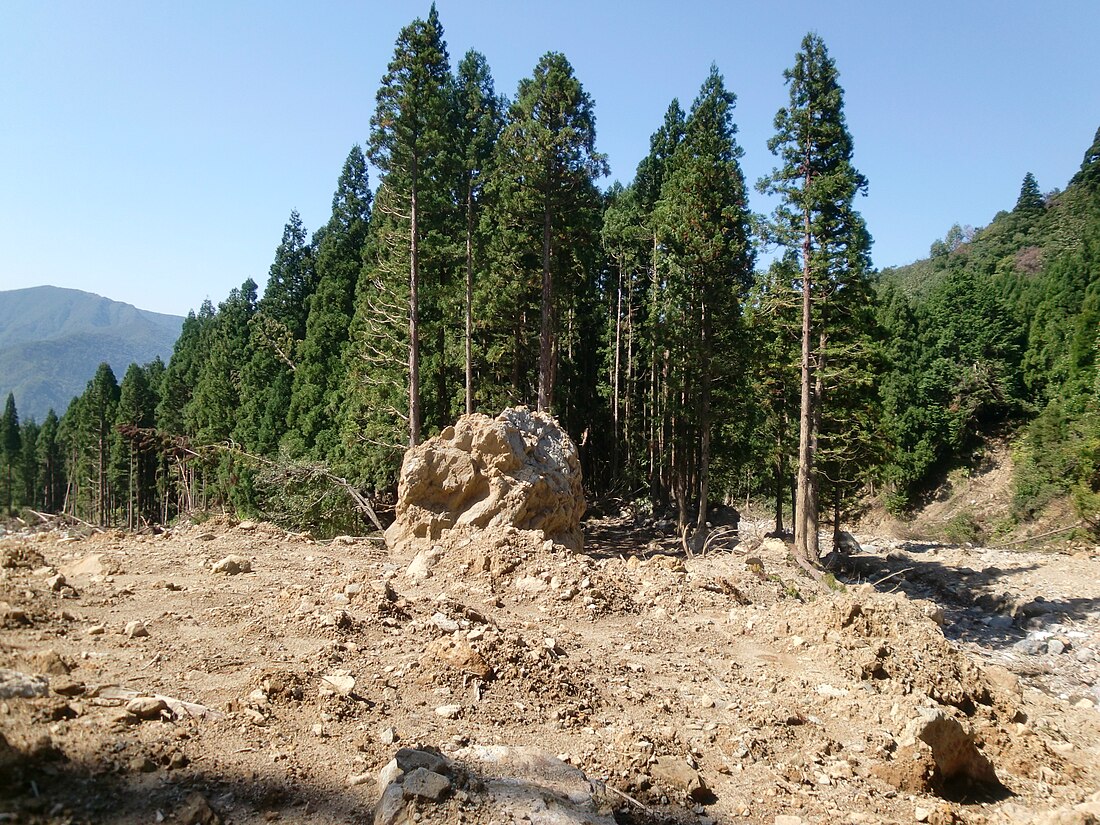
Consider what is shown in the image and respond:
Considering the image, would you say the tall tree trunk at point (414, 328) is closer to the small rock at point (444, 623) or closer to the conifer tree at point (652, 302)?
the conifer tree at point (652, 302)

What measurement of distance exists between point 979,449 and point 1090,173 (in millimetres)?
42035

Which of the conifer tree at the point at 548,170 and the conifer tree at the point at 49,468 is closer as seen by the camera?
the conifer tree at the point at 548,170

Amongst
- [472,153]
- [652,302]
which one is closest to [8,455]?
[472,153]

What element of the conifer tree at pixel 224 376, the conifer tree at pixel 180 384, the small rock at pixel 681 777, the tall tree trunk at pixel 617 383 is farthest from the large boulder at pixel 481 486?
the conifer tree at pixel 180 384

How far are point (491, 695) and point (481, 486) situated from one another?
641 centimetres

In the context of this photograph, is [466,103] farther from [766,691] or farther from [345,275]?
[766,691]

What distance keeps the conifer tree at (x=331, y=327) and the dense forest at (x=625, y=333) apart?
0.40 feet

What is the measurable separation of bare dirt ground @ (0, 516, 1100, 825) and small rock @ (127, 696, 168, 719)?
1 cm

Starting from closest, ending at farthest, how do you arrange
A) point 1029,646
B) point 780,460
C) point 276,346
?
point 1029,646 < point 780,460 < point 276,346

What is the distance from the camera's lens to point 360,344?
21.7 m

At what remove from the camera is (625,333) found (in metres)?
28.5

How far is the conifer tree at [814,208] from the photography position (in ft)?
51.5

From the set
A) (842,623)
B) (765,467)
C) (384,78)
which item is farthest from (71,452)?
(842,623)

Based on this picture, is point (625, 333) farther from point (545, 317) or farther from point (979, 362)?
point (979, 362)
